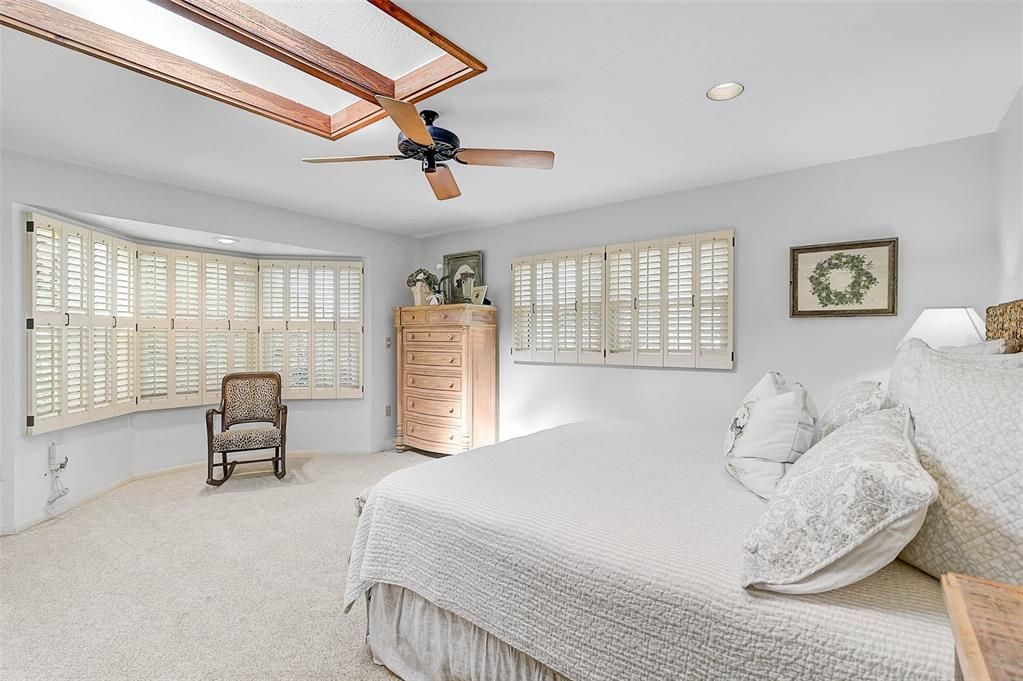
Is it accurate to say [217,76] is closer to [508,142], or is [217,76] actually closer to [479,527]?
[508,142]

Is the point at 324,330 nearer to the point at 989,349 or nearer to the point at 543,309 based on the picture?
the point at 543,309

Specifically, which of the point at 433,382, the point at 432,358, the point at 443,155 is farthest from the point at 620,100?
the point at 433,382

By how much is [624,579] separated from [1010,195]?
9.63 ft

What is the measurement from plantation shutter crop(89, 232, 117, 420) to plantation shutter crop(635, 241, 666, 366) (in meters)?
4.39

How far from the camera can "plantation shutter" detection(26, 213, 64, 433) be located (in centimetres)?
310

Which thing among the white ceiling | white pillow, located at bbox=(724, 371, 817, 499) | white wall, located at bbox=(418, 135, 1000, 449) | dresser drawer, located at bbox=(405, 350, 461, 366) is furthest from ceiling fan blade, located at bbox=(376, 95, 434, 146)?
dresser drawer, located at bbox=(405, 350, 461, 366)

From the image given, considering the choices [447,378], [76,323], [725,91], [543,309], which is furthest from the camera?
[447,378]

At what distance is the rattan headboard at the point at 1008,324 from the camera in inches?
73.0

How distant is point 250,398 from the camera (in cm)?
435

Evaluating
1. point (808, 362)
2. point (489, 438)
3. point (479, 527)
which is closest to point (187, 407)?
point (489, 438)

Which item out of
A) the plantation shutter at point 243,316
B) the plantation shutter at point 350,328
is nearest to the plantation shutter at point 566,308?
the plantation shutter at point 350,328

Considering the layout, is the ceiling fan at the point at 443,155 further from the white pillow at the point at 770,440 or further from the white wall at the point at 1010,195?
the white wall at the point at 1010,195

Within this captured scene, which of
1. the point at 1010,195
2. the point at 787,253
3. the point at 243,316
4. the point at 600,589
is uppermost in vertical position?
the point at 1010,195

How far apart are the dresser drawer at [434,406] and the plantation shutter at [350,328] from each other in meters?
0.60
